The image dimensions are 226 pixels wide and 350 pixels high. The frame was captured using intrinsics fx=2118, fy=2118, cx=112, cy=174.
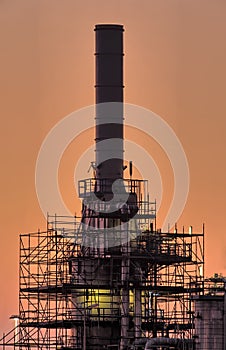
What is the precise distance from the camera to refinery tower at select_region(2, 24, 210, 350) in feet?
340

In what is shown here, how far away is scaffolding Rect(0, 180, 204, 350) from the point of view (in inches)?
4072

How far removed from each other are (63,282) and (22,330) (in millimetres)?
3224

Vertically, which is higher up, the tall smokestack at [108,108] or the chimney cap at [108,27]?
the chimney cap at [108,27]

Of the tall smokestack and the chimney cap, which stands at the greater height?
the chimney cap

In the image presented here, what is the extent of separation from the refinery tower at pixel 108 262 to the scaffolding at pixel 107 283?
5cm

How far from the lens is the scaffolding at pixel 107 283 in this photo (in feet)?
339

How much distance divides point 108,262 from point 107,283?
3.74 feet

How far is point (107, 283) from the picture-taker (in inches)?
4144

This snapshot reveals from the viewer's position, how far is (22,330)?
105938mm

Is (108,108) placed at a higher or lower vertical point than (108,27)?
lower

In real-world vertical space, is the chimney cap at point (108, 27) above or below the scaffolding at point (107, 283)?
above

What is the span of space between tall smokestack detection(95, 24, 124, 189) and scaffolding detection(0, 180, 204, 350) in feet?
5.35

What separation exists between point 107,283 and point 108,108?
8826 millimetres

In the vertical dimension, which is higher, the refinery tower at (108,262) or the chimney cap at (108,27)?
the chimney cap at (108,27)
